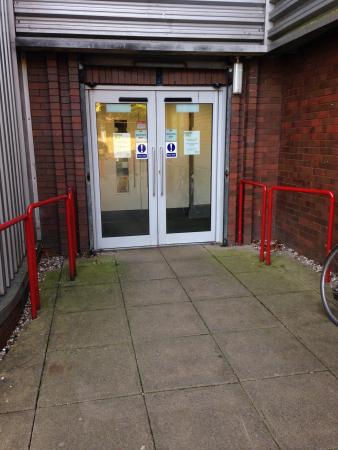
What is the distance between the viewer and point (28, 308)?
3.79 metres

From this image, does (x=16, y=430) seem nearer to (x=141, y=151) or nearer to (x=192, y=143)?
(x=141, y=151)

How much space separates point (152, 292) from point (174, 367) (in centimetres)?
139

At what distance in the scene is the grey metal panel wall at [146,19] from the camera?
4500 mm

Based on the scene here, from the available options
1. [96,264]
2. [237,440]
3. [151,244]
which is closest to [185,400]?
[237,440]

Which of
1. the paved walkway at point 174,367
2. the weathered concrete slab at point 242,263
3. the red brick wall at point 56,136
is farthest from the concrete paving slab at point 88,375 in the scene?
the red brick wall at point 56,136

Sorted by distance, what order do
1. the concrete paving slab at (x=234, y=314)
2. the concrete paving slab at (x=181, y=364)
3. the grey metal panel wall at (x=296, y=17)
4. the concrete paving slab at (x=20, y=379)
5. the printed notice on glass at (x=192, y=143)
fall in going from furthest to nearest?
the printed notice on glass at (x=192, y=143), the grey metal panel wall at (x=296, y=17), the concrete paving slab at (x=234, y=314), the concrete paving slab at (x=181, y=364), the concrete paving slab at (x=20, y=379)

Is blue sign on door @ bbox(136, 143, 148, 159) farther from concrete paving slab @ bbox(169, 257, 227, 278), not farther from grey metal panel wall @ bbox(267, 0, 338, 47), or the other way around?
grey metal panel wall @ bbox(267, 0, 338, 47)

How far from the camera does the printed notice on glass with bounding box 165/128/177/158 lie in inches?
213

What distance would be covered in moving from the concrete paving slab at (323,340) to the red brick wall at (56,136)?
3184 mm

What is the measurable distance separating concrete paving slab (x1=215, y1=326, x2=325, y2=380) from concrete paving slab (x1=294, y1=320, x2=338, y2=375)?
0.23 feet

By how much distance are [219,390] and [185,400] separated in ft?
0.80

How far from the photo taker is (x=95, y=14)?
456cm

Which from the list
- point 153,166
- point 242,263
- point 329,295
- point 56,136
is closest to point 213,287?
point 242,263

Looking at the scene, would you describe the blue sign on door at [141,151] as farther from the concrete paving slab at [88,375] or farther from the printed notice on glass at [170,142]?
the concrete paving slab at [88,375]
